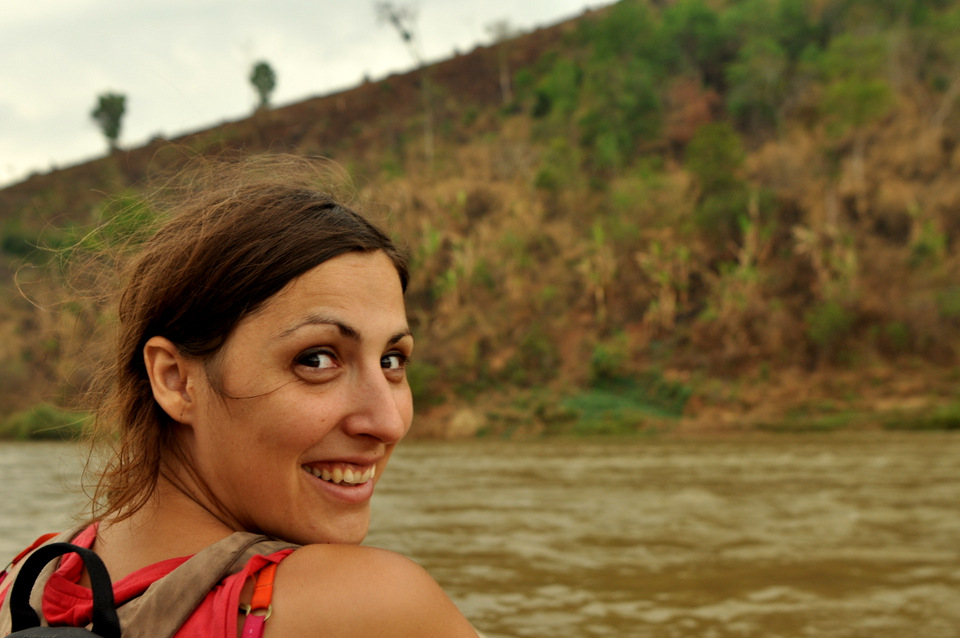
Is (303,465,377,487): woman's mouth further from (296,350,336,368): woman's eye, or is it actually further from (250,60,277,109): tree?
(250,60,277,109): tree

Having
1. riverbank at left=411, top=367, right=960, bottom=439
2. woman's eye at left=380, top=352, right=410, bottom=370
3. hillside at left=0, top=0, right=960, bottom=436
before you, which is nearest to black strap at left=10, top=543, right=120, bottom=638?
woman's eye at left=380, top=352, right=410, bottom=370

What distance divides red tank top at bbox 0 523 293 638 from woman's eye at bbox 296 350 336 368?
0.27 meters

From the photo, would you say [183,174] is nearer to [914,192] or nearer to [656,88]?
[914,192]

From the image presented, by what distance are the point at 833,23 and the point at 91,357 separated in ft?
160

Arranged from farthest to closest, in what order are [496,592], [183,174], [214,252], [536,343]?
[536,343], [496,592], [183,174], [214,252]

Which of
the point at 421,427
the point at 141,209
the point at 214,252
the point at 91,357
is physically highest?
the point at 141,209

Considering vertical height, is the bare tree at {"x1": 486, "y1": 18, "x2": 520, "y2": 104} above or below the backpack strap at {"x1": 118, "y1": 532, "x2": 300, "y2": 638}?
above

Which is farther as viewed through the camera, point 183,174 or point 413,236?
point 413,236

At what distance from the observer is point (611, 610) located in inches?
156

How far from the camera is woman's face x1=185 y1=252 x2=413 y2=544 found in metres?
1.13

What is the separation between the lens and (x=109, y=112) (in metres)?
48.9

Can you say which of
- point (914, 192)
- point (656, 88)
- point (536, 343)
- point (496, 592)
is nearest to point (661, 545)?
point (496, 592)

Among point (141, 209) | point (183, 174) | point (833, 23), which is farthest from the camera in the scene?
point (833, 23)

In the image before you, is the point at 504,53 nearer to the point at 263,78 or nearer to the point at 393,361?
the point at 263,78
